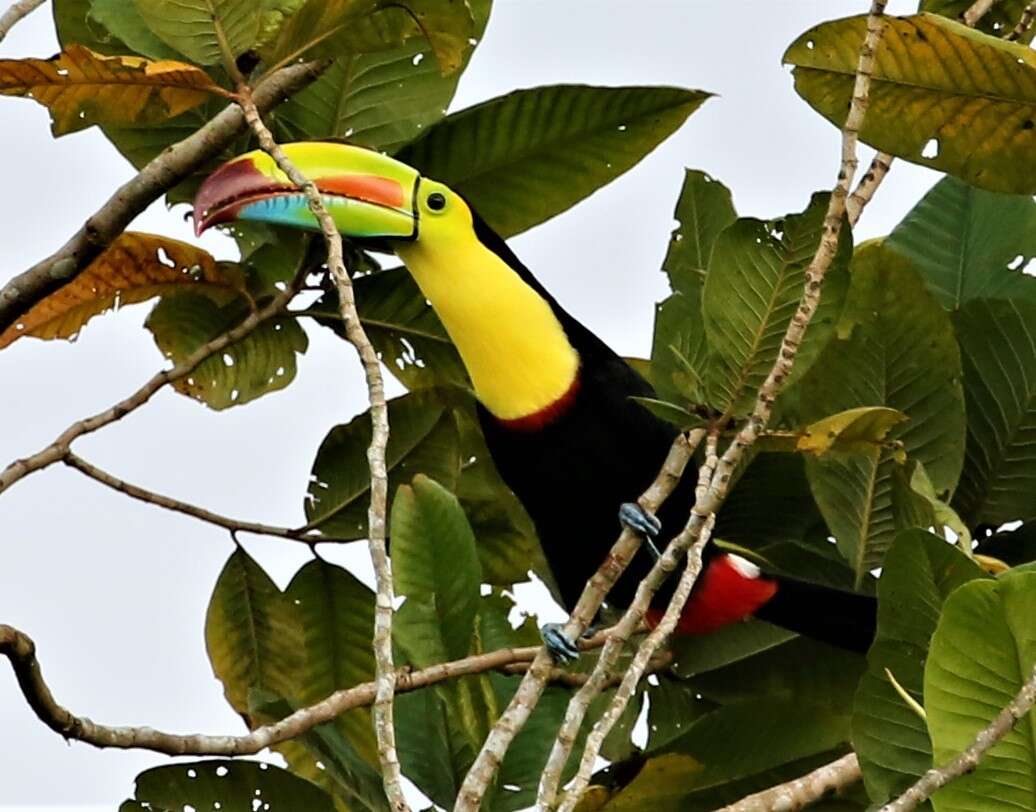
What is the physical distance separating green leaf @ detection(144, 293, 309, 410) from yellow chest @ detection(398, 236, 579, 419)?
0.21 m

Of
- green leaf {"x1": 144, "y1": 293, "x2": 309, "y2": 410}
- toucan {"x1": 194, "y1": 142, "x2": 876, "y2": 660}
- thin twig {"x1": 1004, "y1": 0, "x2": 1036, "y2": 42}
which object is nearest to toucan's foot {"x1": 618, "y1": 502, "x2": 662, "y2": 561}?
toucan {"x1": 194, "y1": 142, "x2": 876, "y2": 660}

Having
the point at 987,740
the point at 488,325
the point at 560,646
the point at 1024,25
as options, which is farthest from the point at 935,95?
the point at 488,325

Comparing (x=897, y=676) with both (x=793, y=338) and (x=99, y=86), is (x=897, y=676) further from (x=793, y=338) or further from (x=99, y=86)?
(x=99, y=86)

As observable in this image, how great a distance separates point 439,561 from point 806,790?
0.47m

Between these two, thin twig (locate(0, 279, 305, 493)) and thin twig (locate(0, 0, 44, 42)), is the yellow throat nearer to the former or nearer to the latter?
thin twig (locate(0, 279, 305, 493))

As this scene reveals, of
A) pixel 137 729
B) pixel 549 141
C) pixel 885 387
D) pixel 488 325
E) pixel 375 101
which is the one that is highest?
pixel 375 101

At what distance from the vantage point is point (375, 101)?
2654 millimetres

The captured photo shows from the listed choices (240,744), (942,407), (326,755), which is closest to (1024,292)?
(942,407)

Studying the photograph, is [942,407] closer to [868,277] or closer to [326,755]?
[868,277]

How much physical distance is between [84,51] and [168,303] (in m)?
0.67

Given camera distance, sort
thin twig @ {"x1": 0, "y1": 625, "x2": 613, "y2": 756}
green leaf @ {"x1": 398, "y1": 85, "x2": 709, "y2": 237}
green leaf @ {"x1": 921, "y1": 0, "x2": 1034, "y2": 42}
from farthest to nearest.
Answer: green leaf @ {"x1": 398, "y1": 85, "x2": 709, "y2": 237} → green leaf @ {"x1": 921, "y1": 0, "x2": 1034, "y2": 42} → thin twig @ {"x1": 0, "y1": 625, "x2": 613, "y2": 756}

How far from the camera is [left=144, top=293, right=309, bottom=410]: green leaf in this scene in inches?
105

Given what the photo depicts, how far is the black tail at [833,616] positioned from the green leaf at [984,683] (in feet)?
2.50

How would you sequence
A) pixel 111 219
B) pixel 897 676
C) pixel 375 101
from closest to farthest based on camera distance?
1. pixel 897 676
2. pixel 111 219
3. pixel 375 101
